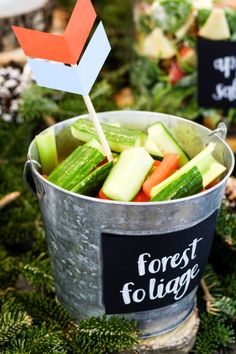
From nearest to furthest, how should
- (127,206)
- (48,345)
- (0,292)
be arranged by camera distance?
1. (127,206)
2. (48,345)
3. (0,292)

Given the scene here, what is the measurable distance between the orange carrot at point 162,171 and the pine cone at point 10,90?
1.55 feet

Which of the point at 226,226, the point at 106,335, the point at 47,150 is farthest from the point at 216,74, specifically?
the point at 106,335

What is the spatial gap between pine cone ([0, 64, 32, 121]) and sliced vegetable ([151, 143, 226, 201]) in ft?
1.66

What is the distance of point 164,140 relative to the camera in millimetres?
842

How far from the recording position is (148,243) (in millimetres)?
719

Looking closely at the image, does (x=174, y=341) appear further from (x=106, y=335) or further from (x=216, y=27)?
(x=216, y=27)

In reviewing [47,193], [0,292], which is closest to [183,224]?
[47,193]

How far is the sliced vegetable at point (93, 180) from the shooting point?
75cm

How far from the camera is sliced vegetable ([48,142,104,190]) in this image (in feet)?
2.50

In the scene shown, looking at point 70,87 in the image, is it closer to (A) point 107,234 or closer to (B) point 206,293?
(A) point 107,234

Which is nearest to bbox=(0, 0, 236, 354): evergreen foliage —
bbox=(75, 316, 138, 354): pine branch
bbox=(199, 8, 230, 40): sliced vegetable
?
bbox=(75, 316, 138, 354): pine branch

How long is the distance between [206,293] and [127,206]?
35 cm

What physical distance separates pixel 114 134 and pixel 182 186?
0.15 meters

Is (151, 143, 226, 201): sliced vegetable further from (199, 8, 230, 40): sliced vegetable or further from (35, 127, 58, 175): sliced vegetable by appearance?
(199, 8, 230, 40): sliced vegetable
